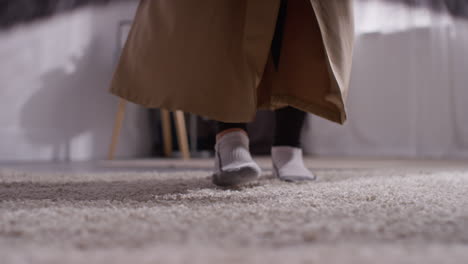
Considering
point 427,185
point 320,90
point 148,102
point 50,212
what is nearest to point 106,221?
point 50,212

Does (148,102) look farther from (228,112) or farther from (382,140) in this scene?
(382,140)

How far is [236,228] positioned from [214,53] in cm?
37

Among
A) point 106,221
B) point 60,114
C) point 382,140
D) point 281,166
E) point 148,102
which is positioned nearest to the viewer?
point 106,221

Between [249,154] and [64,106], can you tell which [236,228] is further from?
[64,106]

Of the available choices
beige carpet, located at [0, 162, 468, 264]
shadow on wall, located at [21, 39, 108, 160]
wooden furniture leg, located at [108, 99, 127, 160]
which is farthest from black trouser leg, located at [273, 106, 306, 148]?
shadow on wall, located at [21, 39, 108, 160]

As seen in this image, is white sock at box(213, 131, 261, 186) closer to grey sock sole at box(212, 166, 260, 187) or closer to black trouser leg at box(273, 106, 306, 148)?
grey sock sole at box(212, 166, 260, 187)

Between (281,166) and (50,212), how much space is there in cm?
59

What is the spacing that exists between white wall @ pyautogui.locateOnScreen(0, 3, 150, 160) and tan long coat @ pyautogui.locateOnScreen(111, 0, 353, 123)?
1212mm

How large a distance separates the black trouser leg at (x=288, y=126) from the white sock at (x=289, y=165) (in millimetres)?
16

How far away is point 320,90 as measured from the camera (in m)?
0.77

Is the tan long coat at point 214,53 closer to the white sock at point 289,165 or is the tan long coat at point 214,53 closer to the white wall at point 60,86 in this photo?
the white sock at point 289,165

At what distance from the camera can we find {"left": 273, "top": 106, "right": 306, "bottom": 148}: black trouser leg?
3.16ft

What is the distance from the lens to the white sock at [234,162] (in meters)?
0.70

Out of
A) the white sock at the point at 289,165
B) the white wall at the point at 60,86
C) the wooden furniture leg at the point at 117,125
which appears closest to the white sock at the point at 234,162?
the white sock at the point at 289,165
